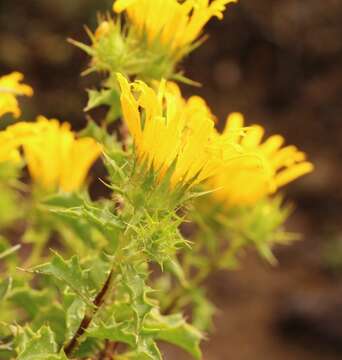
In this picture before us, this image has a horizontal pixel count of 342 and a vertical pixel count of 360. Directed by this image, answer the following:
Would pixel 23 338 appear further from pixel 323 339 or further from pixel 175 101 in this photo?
pixel 323 339

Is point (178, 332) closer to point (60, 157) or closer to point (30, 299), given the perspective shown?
point (30, 299)

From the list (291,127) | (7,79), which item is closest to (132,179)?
(7,79)

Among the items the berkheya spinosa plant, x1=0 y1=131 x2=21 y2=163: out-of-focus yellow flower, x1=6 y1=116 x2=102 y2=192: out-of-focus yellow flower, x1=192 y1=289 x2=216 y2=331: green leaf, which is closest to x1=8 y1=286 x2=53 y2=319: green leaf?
the berkheya spinosa plant

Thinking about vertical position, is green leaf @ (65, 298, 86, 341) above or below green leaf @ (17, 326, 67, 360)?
above

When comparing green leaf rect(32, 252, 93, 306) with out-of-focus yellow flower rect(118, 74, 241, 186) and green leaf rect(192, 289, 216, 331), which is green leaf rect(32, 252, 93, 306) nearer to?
out-of-focus yellow flower rect(118, 74, 241, 186)

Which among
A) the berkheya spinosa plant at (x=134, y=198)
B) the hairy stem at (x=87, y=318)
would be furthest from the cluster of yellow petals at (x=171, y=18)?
the hairy stem at (x=87, y=318)

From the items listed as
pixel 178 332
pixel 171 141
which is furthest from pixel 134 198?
pixel 178 332

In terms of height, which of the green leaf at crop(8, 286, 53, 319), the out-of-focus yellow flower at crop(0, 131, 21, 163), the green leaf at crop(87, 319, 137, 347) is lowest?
the green leaf at crop(87, 319, 137, 347)
